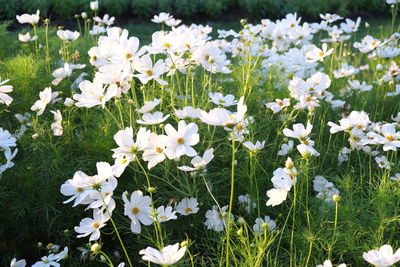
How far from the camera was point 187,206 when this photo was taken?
2.04 metres

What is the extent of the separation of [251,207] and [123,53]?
2.56ft

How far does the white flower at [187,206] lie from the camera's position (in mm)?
2012

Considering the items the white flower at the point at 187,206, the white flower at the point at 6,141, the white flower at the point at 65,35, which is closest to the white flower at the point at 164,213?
the white flower at the point at 187,206

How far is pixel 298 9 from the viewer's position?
23.4 feet

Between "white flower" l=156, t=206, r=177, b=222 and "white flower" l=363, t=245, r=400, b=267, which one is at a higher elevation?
"white flower" l=363, t=245, r=400, b=267

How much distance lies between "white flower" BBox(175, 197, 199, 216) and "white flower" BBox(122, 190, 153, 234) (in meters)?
0.23

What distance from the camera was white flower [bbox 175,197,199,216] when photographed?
2.01m

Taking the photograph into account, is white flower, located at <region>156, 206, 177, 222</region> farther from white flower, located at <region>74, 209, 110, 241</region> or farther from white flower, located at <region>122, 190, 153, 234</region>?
white flower, located at <region>74, 209, 110, 241</region>

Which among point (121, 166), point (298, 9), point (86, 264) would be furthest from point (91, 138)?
point (298, 9)

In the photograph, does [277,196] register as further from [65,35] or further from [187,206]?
[65,35]

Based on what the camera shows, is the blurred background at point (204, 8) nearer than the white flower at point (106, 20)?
No

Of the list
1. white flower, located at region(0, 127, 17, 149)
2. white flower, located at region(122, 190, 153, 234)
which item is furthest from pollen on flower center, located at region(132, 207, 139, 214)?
white flower, located at region(0, 127, 17, 149)

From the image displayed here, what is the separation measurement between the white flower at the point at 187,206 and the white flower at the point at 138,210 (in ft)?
0.76

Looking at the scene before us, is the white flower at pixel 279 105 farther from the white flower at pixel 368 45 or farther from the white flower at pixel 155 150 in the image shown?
→ the white flower at pixel 155 150
